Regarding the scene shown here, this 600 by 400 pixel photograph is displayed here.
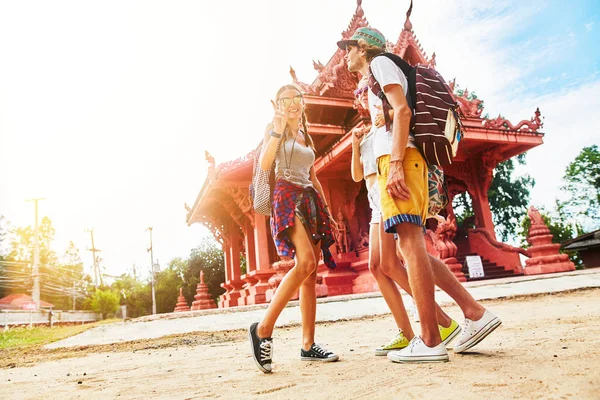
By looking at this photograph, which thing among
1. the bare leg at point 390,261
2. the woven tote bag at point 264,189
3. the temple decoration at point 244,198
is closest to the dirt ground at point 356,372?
the bare leg at point 390,261

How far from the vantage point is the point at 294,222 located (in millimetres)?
2268

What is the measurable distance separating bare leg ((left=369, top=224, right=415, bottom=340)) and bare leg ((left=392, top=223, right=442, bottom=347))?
17.2 inches

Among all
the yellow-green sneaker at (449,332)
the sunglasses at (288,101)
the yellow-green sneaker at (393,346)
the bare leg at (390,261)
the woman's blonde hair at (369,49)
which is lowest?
the yellow-green sneaker at (393,346)

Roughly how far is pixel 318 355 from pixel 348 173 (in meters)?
7.44

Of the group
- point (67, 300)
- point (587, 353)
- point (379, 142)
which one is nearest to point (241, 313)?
point (379, 142)

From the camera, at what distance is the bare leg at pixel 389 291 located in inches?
90.0

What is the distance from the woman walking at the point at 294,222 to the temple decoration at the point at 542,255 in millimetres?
7018

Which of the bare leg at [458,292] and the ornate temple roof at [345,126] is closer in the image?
the bare leg at [458,292]

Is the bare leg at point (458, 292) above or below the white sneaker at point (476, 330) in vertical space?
above

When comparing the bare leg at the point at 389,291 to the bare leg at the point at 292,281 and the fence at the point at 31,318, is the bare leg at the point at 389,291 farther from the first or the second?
the fence at the point at 31,318

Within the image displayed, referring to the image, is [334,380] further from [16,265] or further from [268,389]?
[16,265]

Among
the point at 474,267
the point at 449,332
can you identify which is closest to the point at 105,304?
the point at 474,267

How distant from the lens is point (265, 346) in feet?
6.69

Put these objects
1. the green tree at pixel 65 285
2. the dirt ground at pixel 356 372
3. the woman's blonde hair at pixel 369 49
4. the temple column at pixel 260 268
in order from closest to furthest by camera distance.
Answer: the dirt ground at pixel 356 372 < the woman's blonde hair at pixel 369 49 < the temple column at pixel 260 268 < the green tree at pixel 65 285
